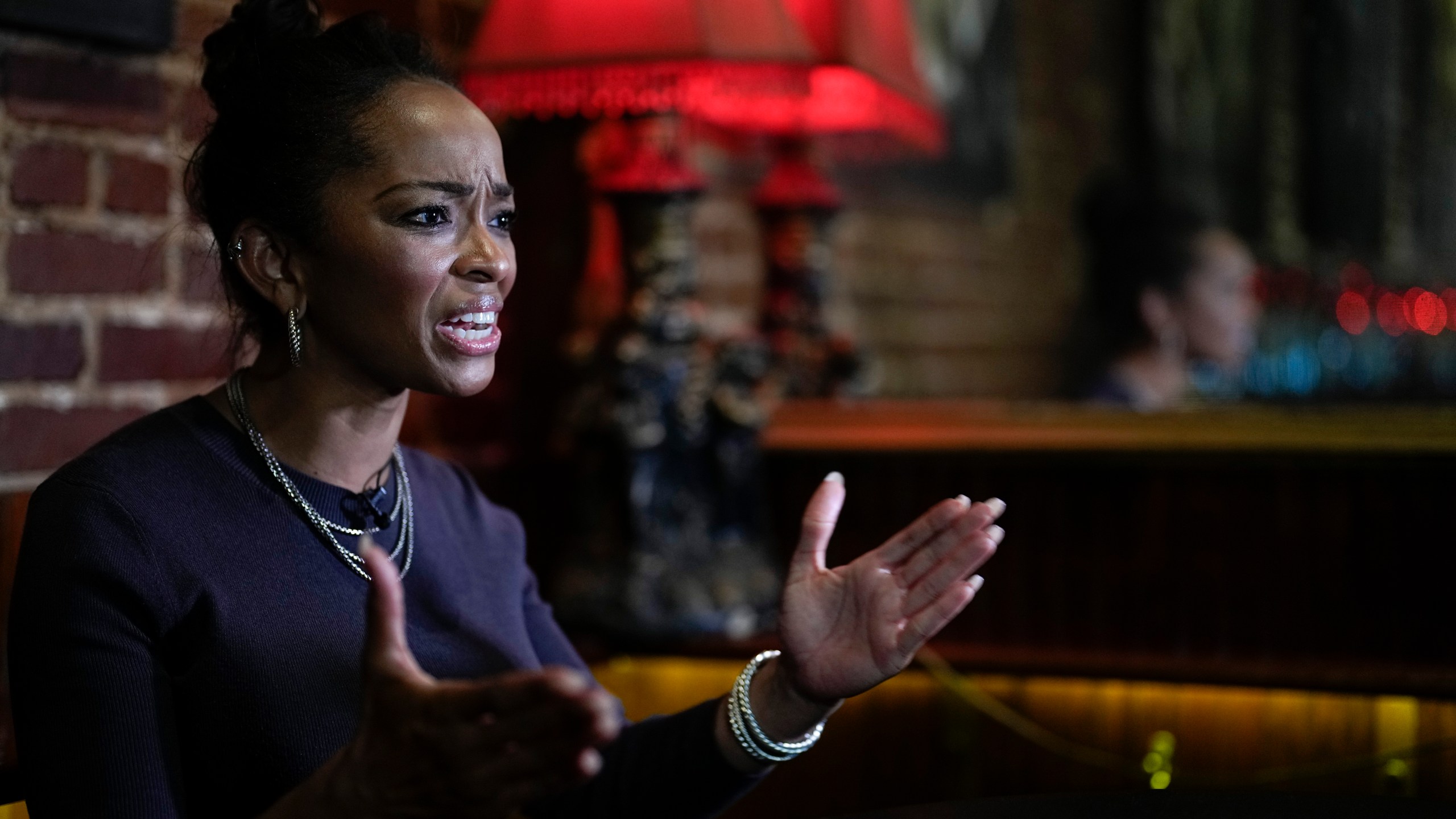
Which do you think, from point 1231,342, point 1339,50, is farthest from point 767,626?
point 1339,50

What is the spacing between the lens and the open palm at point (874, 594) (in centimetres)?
117

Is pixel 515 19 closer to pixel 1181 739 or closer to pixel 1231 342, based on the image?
pixel 1181 739

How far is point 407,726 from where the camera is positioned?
2.74 ft

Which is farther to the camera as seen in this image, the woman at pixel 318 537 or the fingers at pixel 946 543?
the fingers at pixel 946 543

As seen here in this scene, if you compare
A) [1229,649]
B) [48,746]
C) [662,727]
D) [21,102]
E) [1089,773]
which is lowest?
[1089,773]

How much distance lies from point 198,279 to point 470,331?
582mm

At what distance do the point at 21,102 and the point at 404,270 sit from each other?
0.52 meters

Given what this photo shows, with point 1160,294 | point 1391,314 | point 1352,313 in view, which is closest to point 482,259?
point 1160,294

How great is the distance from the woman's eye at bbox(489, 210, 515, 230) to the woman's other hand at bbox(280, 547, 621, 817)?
0.48 metres

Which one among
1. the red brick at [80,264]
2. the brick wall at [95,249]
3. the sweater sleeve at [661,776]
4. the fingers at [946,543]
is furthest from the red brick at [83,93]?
the fingers at [946,543]

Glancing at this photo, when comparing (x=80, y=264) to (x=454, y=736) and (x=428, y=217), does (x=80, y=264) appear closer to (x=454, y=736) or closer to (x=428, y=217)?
(x=428, y=217)

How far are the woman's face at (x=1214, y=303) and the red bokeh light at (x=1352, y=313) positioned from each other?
70.2 inches

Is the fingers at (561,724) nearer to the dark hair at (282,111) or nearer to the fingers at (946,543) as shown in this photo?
the fingers at (946,543)

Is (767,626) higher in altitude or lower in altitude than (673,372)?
lower
